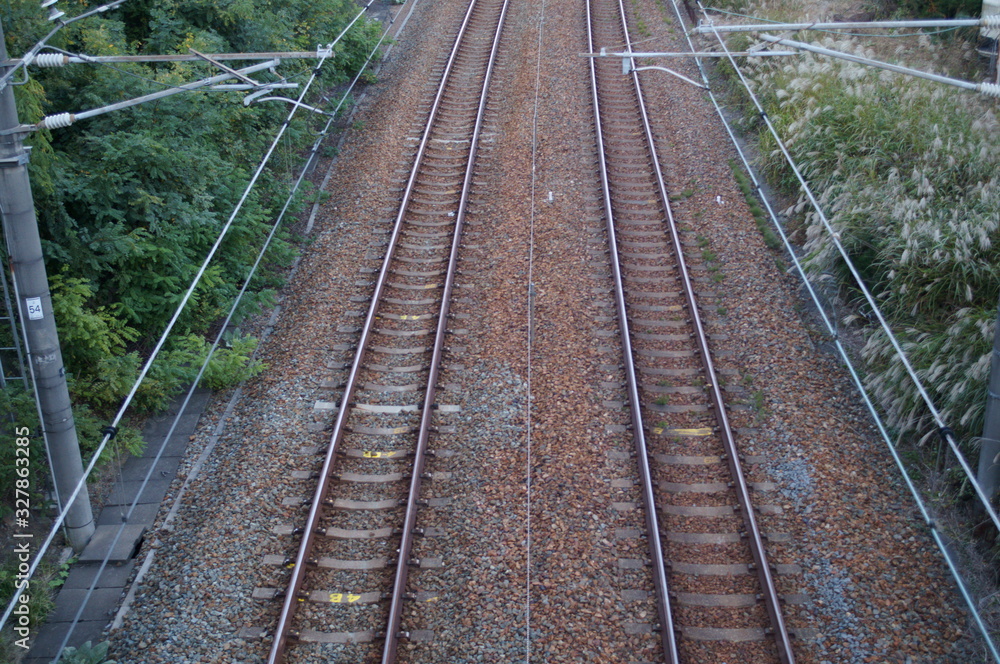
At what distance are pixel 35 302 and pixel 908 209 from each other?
33.9 ft

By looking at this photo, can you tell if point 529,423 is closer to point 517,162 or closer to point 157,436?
point 157,436

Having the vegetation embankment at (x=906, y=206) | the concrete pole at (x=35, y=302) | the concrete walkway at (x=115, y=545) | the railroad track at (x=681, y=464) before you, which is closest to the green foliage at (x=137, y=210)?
the concrete walkway at (x=115, y=545)

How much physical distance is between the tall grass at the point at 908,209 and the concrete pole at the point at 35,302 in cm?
871

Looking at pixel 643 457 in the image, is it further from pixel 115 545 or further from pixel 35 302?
pixel 35 302

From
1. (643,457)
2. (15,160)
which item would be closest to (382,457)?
(643,457)

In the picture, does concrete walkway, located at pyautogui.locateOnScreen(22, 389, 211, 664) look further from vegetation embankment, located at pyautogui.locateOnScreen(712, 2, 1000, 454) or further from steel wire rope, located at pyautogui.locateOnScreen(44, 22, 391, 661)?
vegetation embankment, located at pyautogui.locateOnScreen(712, 2, 1000, 454)

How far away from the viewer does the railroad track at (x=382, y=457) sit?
6.75 metres

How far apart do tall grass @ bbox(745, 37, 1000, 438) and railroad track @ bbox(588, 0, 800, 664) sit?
2121 millimetres

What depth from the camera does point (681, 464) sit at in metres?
8.42

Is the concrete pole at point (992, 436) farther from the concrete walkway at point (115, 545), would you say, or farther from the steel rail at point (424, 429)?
the concrete walkway at point (115, 545)

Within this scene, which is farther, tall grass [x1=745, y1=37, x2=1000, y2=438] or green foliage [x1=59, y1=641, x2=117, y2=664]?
tall grass [x1=745, y1=37, x2=1000, y2=438]

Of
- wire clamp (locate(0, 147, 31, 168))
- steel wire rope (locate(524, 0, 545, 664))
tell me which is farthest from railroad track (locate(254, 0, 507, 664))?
wire clamp (locate(0, 147, 31, 168))

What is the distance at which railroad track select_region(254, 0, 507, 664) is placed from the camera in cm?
675

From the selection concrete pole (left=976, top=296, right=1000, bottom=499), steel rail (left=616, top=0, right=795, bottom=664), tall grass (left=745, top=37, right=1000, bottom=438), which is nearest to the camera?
steel rail (left=616, top=0, right=795, bottom=664)
